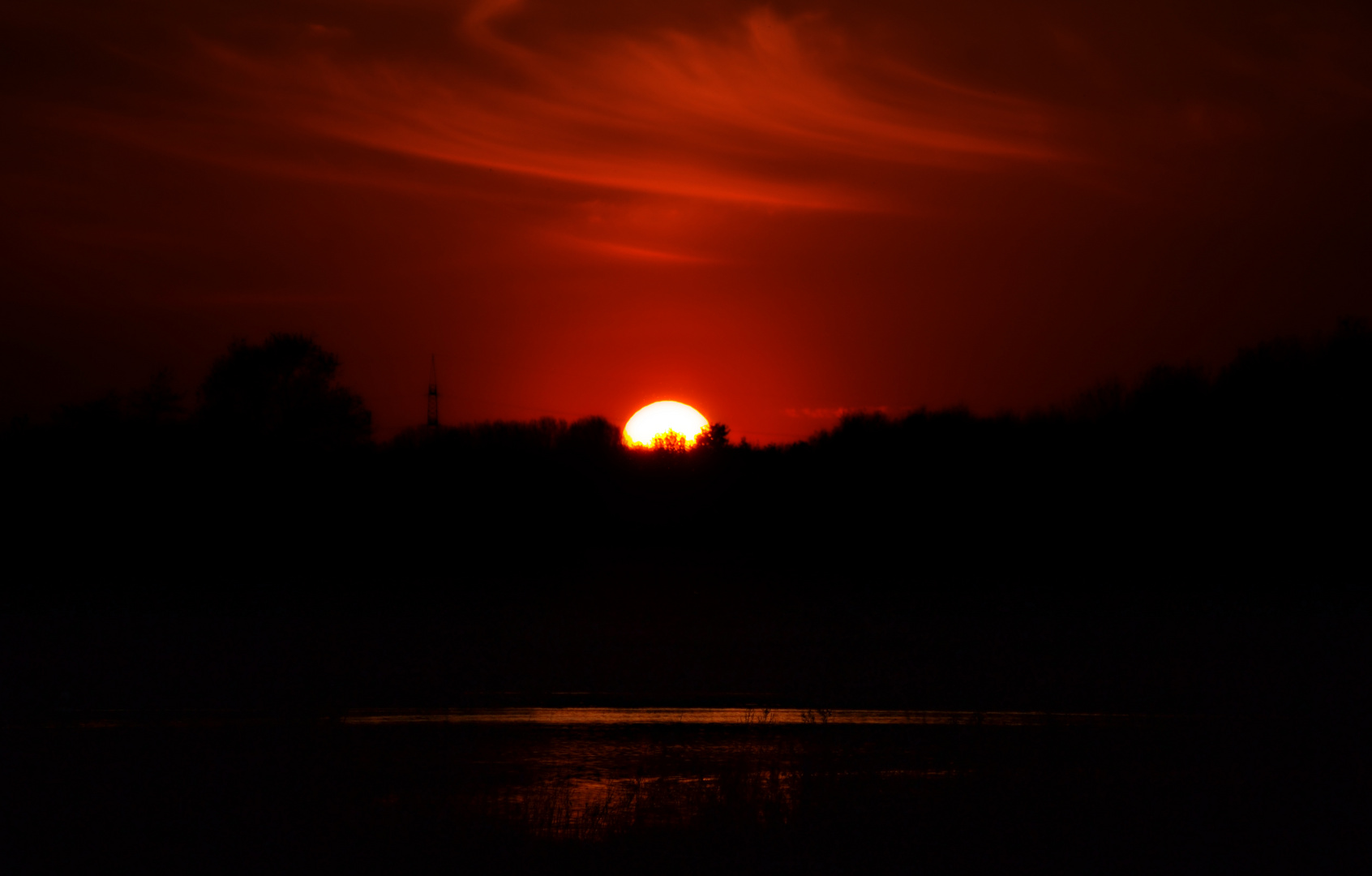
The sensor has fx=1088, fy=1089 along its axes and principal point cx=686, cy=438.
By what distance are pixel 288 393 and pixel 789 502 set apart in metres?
33.5

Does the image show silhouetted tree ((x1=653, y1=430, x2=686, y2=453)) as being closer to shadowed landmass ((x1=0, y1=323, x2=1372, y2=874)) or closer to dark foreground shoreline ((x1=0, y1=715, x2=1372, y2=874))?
shadowed landmass ((x1=0, y1=323, x2=1372, y2=874))

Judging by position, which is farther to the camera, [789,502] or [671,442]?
[671,442]

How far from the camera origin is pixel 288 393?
55781 millimetres

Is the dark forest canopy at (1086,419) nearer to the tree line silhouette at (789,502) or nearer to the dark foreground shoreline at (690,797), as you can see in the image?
the tree line silhouette at (789,502)

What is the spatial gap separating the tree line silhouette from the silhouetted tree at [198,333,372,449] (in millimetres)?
17634

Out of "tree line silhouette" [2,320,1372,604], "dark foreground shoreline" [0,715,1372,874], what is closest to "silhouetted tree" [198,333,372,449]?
"tree line silhouette" [2,320,1372,604]

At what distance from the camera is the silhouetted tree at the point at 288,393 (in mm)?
54781

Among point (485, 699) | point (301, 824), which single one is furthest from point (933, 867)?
point (485, 699)

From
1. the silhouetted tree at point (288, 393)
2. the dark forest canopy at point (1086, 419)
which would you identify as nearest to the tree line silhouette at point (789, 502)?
the dark forest canopy at point (1086, 419)

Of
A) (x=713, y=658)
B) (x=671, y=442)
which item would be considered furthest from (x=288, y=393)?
(x=713, y=658)

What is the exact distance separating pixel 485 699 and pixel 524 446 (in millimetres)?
27403

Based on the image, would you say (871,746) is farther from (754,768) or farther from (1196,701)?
(1196,701)

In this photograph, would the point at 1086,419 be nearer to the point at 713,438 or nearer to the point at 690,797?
the point at 713,438

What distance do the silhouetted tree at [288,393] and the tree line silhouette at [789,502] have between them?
17.6 metres
